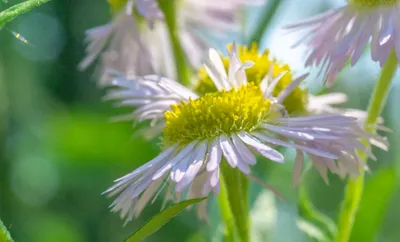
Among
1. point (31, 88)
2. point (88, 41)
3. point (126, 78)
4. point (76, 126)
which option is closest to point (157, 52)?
point (88, 41)

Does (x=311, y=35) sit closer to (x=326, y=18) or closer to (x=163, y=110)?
(x=326, y=18)

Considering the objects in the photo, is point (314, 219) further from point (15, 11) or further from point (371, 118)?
point (15, 11)

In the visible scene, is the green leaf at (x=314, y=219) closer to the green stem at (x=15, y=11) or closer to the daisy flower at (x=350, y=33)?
the daisy flower at (x=350, y=33)

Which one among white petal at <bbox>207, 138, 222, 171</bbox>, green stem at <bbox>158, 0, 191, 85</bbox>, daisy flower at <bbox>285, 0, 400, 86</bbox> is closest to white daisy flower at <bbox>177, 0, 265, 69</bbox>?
green stem at <bbox>158, 0, 191, 85</bbox>

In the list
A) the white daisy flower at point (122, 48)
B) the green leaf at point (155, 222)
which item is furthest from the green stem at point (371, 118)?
the white daisy flower at point (122, 48)

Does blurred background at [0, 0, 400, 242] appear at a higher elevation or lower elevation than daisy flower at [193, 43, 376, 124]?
lower

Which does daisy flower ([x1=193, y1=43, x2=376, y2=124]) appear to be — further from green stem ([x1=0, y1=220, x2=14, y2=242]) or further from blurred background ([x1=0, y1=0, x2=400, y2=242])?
green stem ([x1=0, y1=220, x2=14, y2=242])
